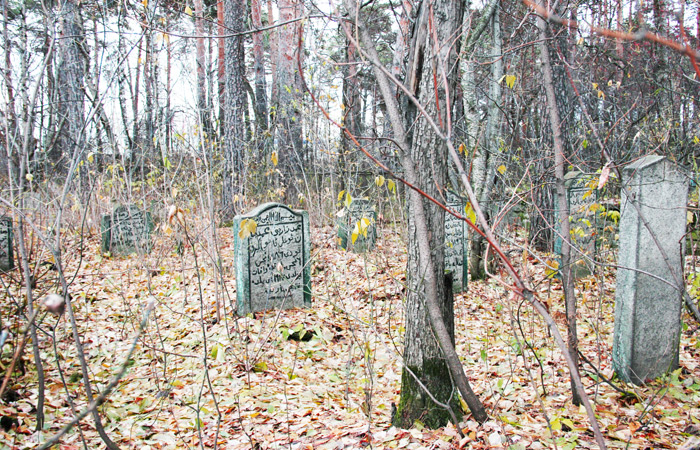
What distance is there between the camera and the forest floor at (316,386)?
8.36ft

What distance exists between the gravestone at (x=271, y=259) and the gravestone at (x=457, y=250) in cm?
202

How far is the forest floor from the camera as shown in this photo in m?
2.55

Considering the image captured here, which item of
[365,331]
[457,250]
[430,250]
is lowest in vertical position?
[365,331]

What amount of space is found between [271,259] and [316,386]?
6.02ft

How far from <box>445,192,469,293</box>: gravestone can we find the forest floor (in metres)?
0.66

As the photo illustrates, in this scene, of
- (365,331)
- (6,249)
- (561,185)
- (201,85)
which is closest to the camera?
(561,185)

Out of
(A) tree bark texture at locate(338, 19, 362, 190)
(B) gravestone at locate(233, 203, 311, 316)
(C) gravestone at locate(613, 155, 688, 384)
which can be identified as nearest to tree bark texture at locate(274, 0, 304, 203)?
(A) tree bark texture at locate(338, 19, 362, 190)

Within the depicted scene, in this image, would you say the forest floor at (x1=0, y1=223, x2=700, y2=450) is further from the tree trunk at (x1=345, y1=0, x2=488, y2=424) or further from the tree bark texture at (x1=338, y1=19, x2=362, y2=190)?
the tree bark texture at (x1=338, y1=19, x2=362, y2=190)

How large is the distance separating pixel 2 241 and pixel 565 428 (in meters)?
7.54

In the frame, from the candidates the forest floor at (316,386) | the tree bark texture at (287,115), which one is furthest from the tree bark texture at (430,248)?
the tree bark texture at (287,115)

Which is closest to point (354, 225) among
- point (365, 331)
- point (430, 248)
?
point (365, 331)

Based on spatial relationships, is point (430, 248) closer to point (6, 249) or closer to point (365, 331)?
point (365, 331)

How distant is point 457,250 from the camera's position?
20.0ft

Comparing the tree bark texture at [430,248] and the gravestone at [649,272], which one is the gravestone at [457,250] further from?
the tree bark texture at [430,248]
